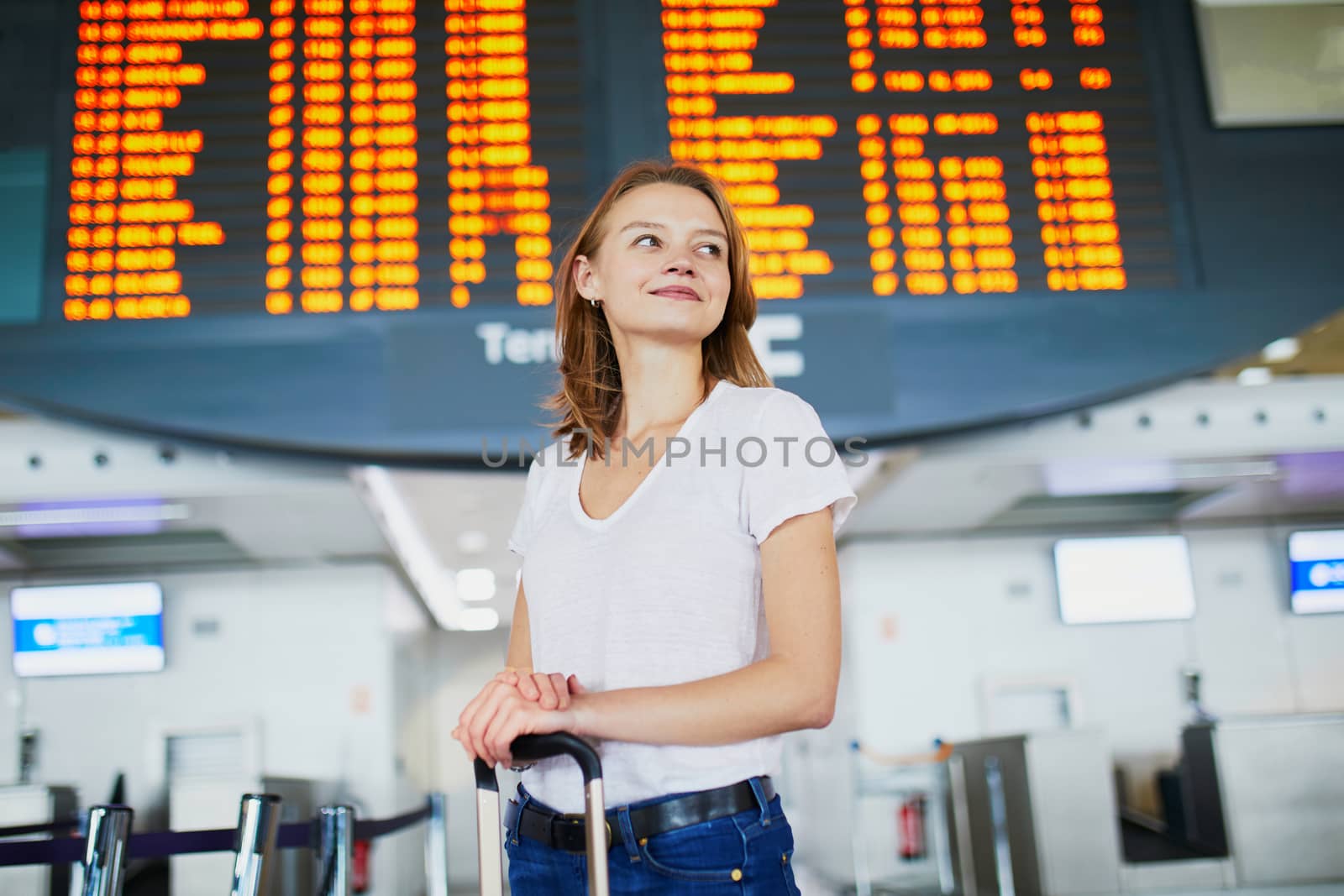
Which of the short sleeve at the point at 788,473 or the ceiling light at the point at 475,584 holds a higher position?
the ceiling light at the point at 475,584

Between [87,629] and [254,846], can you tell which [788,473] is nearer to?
[254,846]

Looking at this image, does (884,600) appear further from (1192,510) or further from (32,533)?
(32,533)

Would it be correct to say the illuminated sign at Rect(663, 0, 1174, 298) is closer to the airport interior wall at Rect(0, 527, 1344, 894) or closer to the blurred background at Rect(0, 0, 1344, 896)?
the blurred background at Rect(0, 0, 1344, 896)

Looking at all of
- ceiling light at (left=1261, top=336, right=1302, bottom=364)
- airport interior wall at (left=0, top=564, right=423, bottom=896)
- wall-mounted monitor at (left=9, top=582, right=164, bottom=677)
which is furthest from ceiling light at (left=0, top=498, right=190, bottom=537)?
ceiling light at (left=1261, top=336, right=1302, bottom=364)

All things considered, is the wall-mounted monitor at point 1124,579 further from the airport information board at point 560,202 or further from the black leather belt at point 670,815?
the black leather belt at point 670,815

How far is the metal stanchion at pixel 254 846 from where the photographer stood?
1.41 m

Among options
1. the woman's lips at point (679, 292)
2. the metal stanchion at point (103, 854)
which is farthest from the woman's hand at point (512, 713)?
the metal stanchion at point (103, 854)

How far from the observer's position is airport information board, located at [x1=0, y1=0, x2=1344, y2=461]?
2.56 m

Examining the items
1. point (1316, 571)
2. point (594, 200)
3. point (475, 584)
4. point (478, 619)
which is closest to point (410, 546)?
point (475, 584)

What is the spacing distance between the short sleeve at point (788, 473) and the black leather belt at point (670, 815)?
189mm

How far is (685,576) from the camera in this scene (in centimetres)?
85

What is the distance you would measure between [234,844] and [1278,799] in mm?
4611

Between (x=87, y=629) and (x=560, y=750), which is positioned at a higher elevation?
(x=87, y=629)

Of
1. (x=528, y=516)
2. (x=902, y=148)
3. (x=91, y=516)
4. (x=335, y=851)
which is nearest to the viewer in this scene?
(x=528, y=516)
